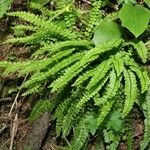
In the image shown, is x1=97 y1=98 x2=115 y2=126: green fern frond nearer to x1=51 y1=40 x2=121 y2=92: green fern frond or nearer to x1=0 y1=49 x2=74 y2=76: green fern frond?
x1=51 y1=40 x2=121 y2=92: green fern frond

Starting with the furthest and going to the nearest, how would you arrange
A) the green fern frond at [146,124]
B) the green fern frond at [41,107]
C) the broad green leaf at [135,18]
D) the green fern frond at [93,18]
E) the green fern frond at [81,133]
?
the green fern frond at [41,107], the green fern frond at [81,133], the green fern frond at [146,124], the green fern frond at [93,18], the broad green leaf at [135,18]

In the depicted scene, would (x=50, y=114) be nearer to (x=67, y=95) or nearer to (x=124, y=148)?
(x=67, y=95)

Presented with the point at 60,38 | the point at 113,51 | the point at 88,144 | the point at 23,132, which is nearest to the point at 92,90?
the point at 113,51

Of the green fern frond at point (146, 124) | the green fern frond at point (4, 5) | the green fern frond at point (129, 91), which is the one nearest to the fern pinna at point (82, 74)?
the green fern frond at point (129, 91)

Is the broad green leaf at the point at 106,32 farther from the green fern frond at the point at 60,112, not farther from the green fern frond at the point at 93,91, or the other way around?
the green fern frond at the point at 60,112

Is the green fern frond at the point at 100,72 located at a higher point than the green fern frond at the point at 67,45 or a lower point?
lower

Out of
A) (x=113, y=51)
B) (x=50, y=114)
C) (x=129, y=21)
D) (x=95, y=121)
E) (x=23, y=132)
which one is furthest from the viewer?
(x=23, y=132)
